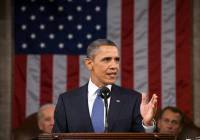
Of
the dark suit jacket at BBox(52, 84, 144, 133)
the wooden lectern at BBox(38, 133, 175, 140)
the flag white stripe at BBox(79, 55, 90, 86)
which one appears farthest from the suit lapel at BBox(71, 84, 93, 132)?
the flag white stripe at BBox(79, 55, 90, 86)

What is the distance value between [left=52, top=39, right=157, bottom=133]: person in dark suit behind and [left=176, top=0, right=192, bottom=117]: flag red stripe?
3.19 metres

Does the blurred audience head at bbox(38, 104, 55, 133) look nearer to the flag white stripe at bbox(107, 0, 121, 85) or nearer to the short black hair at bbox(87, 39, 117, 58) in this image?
the flag white stripe at bbox(107, 0, 121, 85)

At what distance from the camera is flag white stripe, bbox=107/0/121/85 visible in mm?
6820

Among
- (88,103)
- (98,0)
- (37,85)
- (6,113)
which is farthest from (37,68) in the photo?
(88,103)

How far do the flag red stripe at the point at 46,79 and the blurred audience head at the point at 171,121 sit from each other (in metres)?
1.82

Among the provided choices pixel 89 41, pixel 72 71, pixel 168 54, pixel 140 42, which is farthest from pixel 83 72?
pixel 168 54

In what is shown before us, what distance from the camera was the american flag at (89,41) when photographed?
679cm

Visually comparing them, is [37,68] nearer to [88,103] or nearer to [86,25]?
[86,25]

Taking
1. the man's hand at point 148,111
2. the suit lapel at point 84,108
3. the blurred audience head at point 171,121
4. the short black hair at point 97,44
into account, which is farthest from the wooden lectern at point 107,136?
the blurred audience head at point 171,121

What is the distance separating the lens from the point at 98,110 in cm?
357

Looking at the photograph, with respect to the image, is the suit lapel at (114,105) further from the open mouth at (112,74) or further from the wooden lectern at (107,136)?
the wooden lectern at (107,136)

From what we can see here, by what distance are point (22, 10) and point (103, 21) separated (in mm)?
1286

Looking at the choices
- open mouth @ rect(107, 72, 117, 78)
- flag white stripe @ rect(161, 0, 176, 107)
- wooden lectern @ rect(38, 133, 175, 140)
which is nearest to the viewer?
wooden lectern @ rect(38, 133, 175, 140)

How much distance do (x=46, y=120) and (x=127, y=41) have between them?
6.11ft
